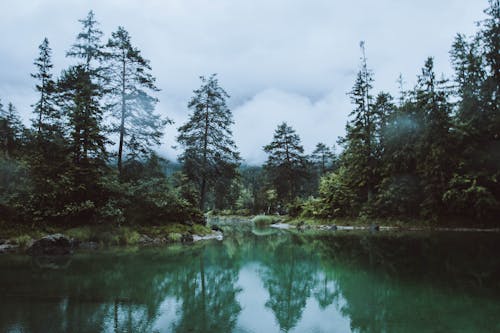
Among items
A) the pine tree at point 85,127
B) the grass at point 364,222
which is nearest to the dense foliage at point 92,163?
the pine tree at point 85,127

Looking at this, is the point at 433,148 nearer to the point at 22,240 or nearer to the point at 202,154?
the point at 202,154

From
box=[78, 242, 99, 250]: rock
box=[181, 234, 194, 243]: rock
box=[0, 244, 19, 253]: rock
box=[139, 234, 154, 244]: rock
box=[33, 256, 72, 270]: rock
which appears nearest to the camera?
box=[33, 256, 72, 270]: rock

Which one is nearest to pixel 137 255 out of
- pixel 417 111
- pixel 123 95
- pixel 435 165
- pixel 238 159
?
pixel 123 95

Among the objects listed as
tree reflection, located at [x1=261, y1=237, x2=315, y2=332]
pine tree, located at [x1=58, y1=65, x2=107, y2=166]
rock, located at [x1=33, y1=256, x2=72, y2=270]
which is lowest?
tree reflection, located at [x1=261, y1=237, x2=315, y2=332]

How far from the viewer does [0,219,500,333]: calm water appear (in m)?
5.93

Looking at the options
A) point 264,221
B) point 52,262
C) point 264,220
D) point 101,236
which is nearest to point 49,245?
point 101,236

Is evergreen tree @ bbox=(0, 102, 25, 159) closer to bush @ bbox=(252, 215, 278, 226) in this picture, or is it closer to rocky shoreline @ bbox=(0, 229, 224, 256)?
rocky shoreline @ bbox=(0, 229, 224, 256)

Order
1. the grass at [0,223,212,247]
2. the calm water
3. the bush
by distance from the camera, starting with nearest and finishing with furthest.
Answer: the calm water < the grass at [0,223,212,247] < the bush

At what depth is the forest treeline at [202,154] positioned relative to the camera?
19.0m

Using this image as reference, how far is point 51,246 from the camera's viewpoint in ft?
51.9

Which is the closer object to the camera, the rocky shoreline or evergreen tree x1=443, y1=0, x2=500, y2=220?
the rocky shoreline

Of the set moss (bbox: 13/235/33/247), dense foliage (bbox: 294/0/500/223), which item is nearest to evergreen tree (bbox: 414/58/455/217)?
dense foliage (bbox: 294/0/500/223)

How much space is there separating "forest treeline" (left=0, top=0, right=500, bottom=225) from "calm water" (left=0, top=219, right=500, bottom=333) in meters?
6.00

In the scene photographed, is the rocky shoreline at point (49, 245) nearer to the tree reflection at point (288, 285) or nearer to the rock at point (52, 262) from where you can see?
the rock at point (52, 262)
